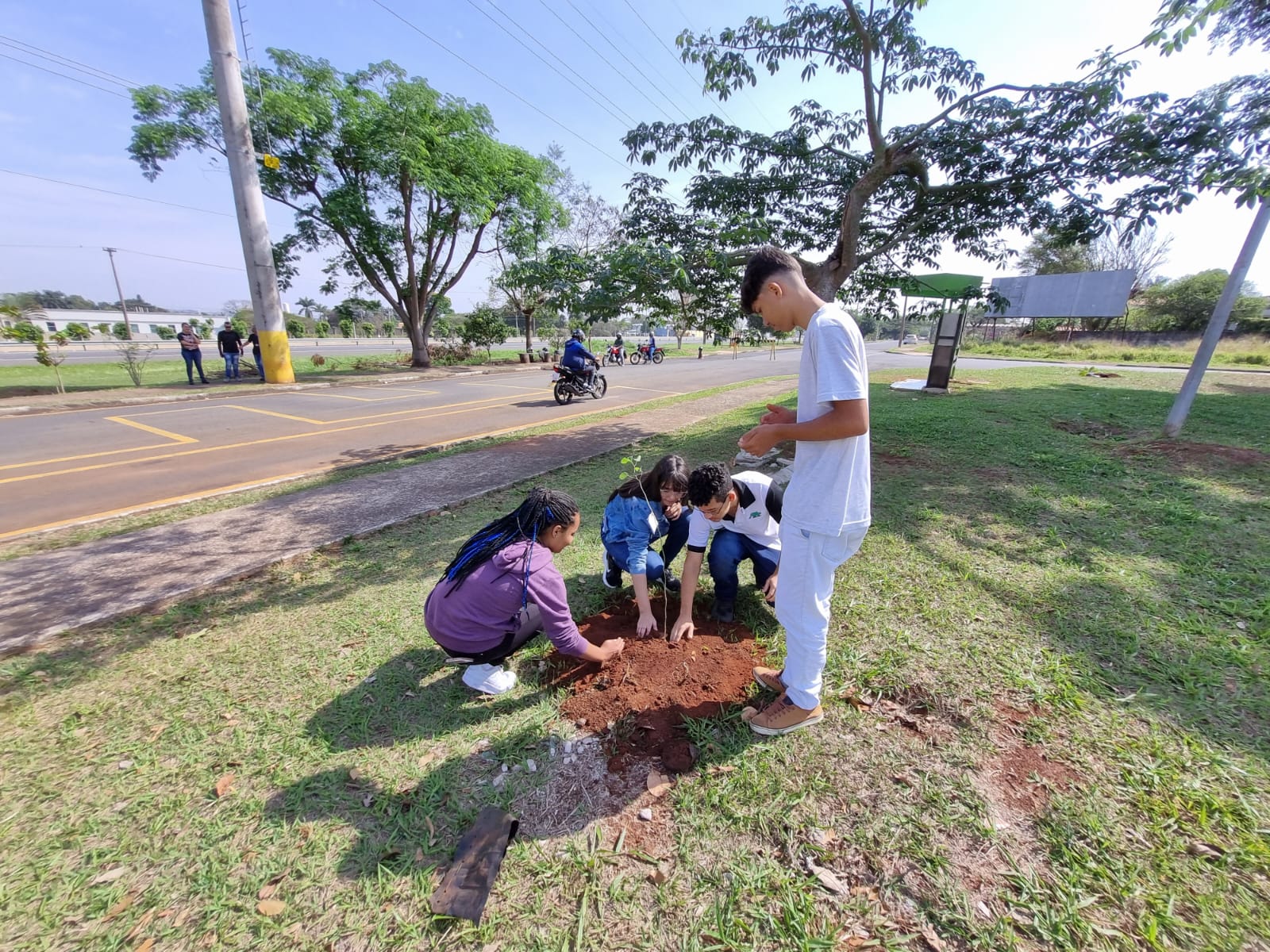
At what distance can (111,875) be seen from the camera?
1534 mm

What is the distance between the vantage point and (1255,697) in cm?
215

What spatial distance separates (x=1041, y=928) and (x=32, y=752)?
11.5 ft

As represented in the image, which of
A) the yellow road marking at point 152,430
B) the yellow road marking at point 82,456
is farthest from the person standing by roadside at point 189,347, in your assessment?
the yellow road marking at point 82,456

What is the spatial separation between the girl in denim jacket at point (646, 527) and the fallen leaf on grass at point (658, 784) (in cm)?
75

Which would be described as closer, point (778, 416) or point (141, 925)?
point (141, 925)

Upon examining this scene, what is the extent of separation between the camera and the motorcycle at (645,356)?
25.9 meters

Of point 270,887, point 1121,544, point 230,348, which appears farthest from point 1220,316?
point 230,348

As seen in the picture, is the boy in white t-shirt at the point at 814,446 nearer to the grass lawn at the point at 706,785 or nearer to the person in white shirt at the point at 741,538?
the grass lawn at the point at 706,785

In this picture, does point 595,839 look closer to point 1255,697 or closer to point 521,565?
point 521,565

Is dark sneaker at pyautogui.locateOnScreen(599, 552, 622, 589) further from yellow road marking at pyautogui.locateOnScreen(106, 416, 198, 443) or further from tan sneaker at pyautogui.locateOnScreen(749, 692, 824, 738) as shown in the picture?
yellow road marking at pyautogui.locateOnScreen(106, 416, 198, 443)

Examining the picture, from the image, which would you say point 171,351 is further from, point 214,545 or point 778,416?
point 778,416

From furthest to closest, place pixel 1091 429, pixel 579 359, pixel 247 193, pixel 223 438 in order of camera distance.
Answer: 1. pixel 247 193
2. pixel 579 359
3. pixel 223 438
4. pixel 1091 429

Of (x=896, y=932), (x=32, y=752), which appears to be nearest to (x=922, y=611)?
(x=896, y=932)

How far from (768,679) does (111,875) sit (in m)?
2.32
